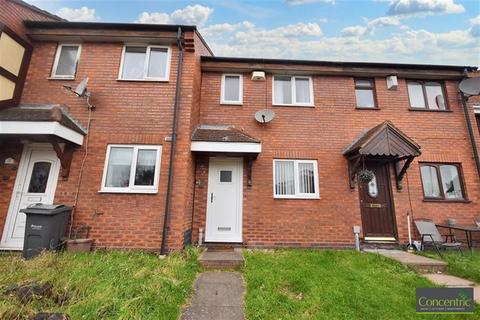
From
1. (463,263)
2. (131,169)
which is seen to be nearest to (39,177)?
(131,169)

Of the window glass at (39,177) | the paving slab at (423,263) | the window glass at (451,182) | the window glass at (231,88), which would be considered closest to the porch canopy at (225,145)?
the window glass at (231,88)

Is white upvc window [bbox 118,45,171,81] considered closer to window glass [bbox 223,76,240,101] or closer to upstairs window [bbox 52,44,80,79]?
upstairs window [bbox 52,44,80,79]

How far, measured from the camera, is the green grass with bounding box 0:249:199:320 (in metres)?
2.69

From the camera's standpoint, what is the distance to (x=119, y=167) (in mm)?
5773

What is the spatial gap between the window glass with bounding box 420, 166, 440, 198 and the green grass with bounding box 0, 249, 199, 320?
25.1 feet

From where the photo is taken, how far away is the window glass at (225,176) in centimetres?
675

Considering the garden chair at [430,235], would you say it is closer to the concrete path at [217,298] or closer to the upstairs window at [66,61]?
the concrete path at [217,298]

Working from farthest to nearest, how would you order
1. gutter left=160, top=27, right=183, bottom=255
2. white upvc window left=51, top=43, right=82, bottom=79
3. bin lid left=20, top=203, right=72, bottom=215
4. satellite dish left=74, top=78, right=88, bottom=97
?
1. white upvc window left=51, top=43, right=82, bottom=79
2. satellite dish left=74, top=78, right=88, bottom=97
3. gutter left=160, top=27, right=183, bottom=255
4. bin lid left=20, top=203, right=72, bottom=215

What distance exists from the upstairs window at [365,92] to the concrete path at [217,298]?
7.14 m

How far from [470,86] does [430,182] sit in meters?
3.72

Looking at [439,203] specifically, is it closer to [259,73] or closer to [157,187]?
[259,73]

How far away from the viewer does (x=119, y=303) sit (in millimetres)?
2855

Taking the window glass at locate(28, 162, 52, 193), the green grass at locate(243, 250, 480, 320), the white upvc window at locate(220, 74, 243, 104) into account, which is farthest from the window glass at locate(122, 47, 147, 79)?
the green grass at locate(243, 250, 480, 320)

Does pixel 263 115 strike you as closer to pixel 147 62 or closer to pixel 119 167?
pixel 147 62
